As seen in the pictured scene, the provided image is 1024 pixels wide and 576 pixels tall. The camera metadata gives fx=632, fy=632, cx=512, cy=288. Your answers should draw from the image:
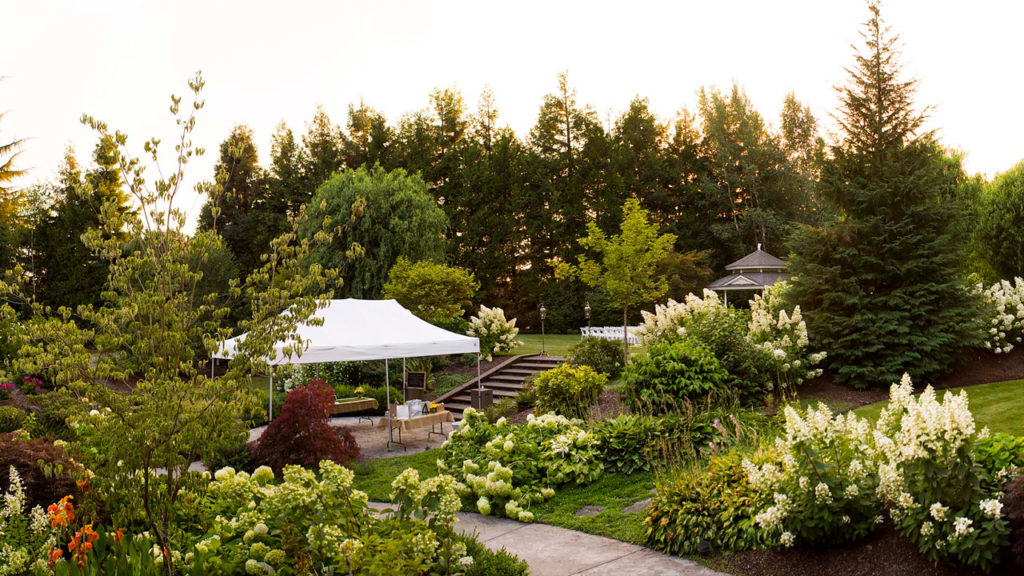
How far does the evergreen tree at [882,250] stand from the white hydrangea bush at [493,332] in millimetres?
9378

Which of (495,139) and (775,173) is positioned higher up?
(495,139)

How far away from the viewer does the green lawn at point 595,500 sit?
5.48m

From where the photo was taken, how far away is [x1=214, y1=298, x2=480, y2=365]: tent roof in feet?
30.9

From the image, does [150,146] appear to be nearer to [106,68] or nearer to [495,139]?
[106,68]

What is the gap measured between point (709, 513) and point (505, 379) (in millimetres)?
11802

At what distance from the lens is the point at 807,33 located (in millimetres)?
10797

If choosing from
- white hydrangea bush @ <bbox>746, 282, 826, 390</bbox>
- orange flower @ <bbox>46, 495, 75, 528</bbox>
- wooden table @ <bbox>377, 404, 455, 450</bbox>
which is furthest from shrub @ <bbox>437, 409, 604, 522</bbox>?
white hydrangea bush @ <bbox>746, 282, 826, 390</bbox>

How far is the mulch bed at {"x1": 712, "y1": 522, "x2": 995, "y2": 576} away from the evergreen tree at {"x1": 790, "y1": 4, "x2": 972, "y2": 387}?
730cm

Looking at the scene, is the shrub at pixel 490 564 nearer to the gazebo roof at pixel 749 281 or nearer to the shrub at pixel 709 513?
the shrub at pixel 709 513

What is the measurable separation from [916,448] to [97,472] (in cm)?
430

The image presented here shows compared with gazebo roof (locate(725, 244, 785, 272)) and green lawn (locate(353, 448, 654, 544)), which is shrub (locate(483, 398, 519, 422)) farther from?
gazebo roof (locate(725, 244, 785, 272))

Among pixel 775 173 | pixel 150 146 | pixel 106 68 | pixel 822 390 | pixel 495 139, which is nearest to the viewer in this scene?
pixel 150 146

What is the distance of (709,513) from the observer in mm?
4902

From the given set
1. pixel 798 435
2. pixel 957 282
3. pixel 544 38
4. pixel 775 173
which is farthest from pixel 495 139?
pixel 798 435
